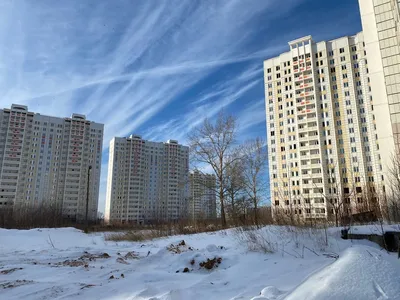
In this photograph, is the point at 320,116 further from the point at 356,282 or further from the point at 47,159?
the point at 47,159

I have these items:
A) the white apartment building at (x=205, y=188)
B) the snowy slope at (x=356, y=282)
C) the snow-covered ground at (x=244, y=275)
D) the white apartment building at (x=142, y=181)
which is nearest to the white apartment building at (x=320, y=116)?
the white apartment building at (x=142, y=181)

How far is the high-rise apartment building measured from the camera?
77.6ft

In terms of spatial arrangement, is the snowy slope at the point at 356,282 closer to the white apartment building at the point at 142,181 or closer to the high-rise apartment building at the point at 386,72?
the high-rise apartment building at the point at 386,72

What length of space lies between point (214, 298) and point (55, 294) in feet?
6.32

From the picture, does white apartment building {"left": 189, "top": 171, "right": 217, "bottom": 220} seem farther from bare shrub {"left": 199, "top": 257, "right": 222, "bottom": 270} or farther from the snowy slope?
the snowy slope

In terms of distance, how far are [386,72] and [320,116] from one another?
30.4 meters

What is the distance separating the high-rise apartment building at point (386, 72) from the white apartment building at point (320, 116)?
2485 centimetres

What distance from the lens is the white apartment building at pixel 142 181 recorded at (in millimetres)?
73625

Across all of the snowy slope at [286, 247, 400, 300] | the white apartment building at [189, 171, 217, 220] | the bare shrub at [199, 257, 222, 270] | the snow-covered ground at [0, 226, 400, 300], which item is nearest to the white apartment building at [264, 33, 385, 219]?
the white apartment building at [189, 171, 217, 220]

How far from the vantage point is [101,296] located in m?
2.96

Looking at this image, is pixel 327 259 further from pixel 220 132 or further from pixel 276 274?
pixel 220 132

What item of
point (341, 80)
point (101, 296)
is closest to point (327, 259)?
point (101, 296)

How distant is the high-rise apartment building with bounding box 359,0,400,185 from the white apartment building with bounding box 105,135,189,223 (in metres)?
52.8

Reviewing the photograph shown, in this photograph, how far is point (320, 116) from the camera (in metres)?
53.9
